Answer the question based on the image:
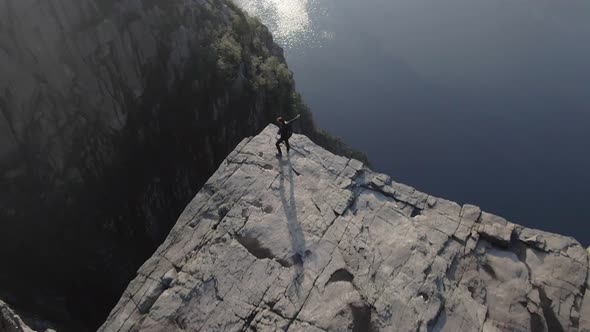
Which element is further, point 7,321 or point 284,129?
point 284,129

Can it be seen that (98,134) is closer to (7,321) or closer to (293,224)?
(293,224)

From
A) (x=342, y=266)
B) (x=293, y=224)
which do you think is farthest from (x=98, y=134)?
(x=342, y=266)

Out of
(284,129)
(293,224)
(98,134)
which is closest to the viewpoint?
(293,224)

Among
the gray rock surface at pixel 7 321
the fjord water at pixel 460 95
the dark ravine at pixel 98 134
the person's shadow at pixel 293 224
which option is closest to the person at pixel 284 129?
the person's shadow at pixel 293 224

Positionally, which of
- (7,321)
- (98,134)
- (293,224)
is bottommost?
(7,321)

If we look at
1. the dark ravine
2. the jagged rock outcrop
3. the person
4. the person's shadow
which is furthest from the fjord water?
the jagged rock outcrop

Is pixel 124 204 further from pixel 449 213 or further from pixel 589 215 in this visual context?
pixel 589 215

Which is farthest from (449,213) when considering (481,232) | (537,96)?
(537,96)

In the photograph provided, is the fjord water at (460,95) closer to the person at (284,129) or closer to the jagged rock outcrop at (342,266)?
the person at (284,129)
